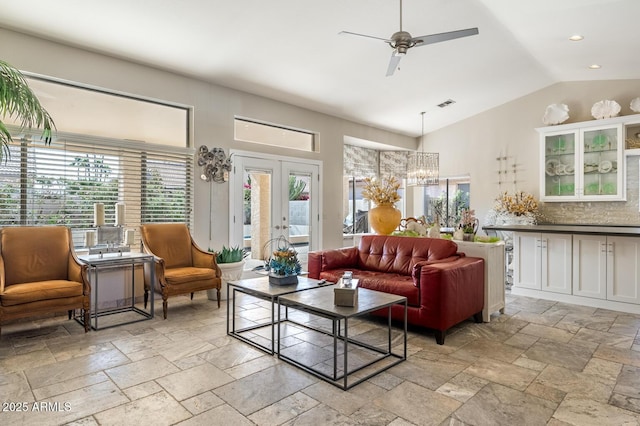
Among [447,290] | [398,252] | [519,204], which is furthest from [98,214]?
[519,204]

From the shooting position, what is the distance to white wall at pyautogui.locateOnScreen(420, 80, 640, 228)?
6.29m

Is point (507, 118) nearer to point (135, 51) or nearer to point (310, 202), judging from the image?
point (310, 202)

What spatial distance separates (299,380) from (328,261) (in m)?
2.04

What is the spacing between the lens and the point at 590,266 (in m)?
4.80

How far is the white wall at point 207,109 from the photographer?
404cm

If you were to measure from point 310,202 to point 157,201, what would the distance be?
2.60 m

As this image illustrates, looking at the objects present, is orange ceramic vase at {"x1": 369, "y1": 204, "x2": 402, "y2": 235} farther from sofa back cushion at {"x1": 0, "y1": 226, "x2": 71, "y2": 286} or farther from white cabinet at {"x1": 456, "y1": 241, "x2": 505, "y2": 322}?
sofa back cushion at {"x1": 0, "y1": 226, "x2": 71, "y2": 286}

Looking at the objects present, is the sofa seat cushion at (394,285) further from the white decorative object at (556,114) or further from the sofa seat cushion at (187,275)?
the white decorative object at (556,114)

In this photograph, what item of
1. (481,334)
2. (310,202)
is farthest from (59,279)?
(481,334)

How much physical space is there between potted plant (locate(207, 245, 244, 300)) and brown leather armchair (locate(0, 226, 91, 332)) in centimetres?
164

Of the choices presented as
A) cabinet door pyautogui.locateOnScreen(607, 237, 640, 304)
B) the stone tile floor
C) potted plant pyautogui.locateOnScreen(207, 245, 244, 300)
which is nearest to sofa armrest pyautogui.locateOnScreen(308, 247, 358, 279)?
the stone tile floor

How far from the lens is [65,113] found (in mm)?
4270

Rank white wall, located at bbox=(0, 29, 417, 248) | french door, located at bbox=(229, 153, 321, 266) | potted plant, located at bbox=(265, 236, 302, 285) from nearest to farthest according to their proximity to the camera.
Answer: potted plant, located at bbox=(265, 236, 302, 285) < white wall, located at bbox=(0, 29, 417, 248) < french door, located at bbox=(229, 153, 321, 266)

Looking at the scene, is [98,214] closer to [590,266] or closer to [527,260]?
[527,260]
